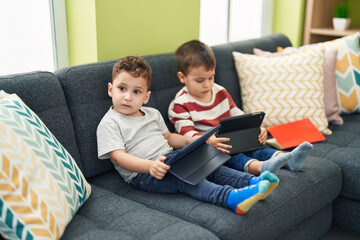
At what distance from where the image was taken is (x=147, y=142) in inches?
72.9

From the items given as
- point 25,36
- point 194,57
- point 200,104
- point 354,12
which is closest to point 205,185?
point 200,104

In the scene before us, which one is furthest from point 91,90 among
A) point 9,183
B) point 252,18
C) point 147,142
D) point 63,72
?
point 252,18

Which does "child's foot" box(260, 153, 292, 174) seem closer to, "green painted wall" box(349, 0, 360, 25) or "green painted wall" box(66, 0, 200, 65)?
"green painted wall" box(66, 0, 200, 65)

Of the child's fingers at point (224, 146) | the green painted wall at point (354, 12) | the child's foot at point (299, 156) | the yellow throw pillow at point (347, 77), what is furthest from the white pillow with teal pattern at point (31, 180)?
the green painted wall at point (354, 12)

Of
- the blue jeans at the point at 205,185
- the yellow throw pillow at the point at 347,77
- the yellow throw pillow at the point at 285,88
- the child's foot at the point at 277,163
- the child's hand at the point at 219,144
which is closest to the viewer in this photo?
the blue jeans at the point at 205,185

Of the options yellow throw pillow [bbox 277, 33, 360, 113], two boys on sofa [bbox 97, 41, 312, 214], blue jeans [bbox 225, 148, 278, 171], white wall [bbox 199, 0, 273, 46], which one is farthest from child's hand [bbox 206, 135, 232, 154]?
white wall [bbox 199, 0, 273, 46]

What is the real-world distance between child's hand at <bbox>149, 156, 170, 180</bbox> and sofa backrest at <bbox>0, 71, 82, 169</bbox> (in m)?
0.34

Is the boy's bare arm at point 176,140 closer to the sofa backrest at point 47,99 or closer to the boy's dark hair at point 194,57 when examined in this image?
the boy's dark hair at point 194,57

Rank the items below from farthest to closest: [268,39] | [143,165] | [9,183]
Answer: [268,39]
[143,165]
[9,183]

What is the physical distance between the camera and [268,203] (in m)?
1.63

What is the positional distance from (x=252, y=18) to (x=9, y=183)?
2.58m

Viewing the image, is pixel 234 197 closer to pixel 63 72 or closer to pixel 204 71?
pixel 204 71

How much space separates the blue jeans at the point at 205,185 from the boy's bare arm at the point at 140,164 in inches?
2.5

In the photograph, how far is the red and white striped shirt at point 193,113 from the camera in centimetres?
203
